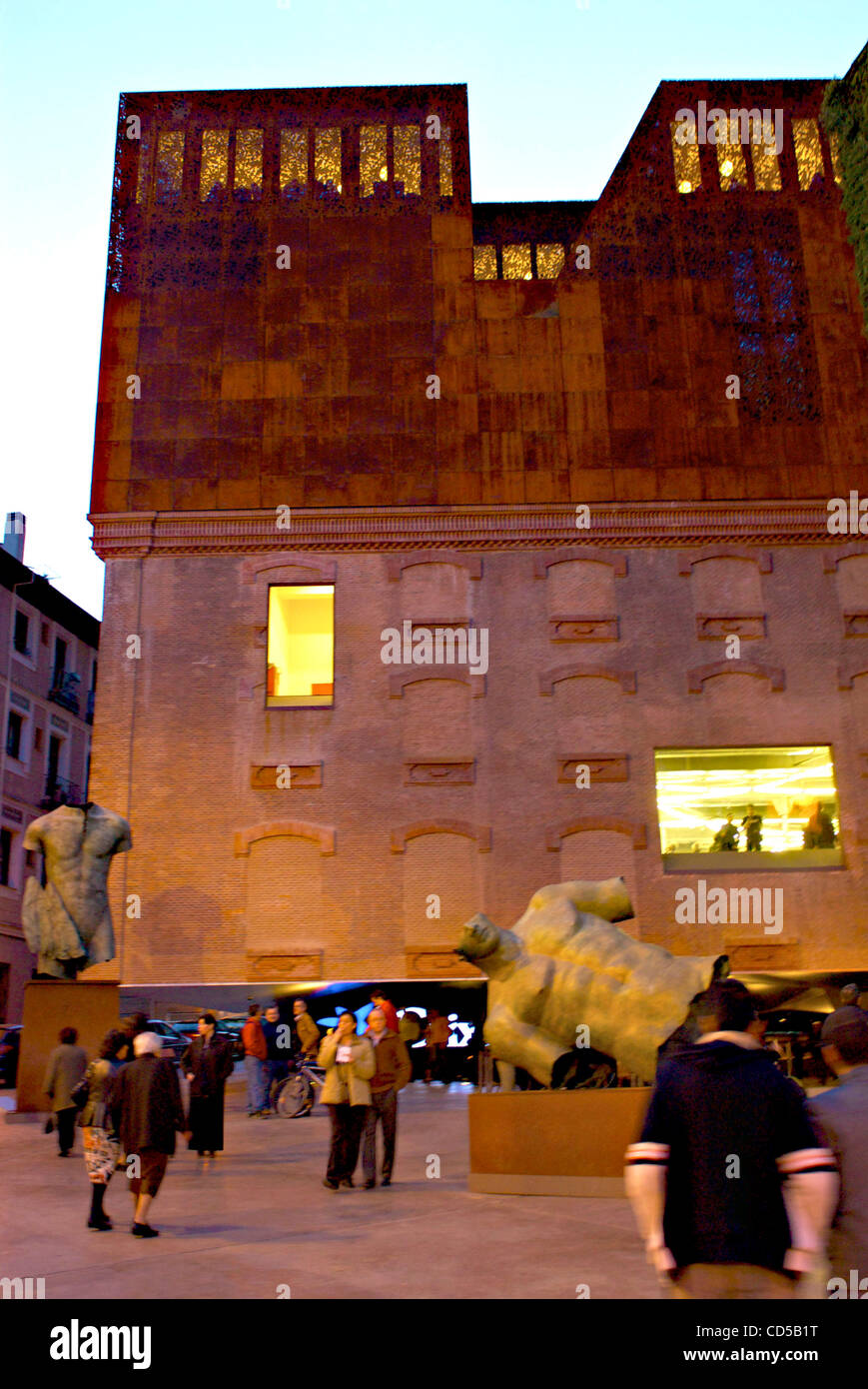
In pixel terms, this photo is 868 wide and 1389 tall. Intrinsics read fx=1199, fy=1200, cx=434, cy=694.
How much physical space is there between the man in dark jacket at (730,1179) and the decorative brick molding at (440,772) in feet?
68.4

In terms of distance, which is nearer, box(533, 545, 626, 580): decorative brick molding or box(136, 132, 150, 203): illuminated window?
box(533, 545, 626, 580): decorative brick molding

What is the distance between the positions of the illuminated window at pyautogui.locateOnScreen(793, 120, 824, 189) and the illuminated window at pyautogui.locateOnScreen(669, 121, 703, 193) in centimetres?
251

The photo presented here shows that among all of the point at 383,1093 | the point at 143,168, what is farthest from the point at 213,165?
the point at 383,1093

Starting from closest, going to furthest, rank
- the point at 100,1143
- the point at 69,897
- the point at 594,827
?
1. the point at 100,1143
2. the point at 69,897
3. the point at 594,827

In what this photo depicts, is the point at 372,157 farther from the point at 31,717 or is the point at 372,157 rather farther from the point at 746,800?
the point at 31,717

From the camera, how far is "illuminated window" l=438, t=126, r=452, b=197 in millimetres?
29484

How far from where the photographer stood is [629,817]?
82.5ft

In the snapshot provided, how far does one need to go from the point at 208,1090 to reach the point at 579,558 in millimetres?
15809

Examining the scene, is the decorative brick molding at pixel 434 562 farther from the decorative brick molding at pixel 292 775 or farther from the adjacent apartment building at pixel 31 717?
the adjacent apartment building at pixel 31 717

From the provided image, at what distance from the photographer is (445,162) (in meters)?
29.7

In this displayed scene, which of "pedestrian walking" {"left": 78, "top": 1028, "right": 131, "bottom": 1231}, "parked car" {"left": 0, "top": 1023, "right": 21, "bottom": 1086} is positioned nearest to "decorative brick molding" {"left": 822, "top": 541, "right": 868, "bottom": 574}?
"parked car" {"left": 0, "top": 1023, "right": 21, "bottom": 1086}

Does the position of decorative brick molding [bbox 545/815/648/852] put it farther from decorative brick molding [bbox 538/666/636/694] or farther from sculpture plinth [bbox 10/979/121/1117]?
sculpture plinth [bbox 10/979/121/1117]
